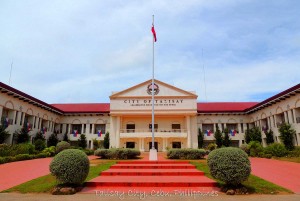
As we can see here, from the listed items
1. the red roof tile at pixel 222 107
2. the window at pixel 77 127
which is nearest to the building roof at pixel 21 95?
the window at pixel 77 127

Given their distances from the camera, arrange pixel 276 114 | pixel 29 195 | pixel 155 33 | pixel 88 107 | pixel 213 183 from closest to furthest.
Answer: pixel 29 195
pixel 213 183
pixel 155 33
pixel 276 114
pixel 88 107

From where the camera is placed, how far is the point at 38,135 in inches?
1192

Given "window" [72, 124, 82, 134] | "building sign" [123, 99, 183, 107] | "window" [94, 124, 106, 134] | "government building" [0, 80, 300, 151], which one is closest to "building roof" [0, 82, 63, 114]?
"government building" [0, 80, 300, 151]

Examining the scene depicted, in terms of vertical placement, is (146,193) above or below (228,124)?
below

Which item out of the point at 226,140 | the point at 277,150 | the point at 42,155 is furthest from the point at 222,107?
the point at 42,155

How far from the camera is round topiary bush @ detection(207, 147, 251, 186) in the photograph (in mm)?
7945

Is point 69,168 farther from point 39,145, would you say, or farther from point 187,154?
point 39,145

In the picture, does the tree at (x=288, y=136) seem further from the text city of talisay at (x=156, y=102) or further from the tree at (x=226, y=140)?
the text city of talisay at (x=156, y=102)

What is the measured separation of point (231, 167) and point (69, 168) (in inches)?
228

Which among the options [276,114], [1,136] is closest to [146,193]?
[1,136]

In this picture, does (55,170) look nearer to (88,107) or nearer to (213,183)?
(213,183)

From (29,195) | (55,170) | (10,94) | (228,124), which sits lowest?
(29,195)

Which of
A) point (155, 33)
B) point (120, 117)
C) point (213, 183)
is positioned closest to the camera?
point (213, 183)

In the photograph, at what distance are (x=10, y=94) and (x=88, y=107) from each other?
628 inches
